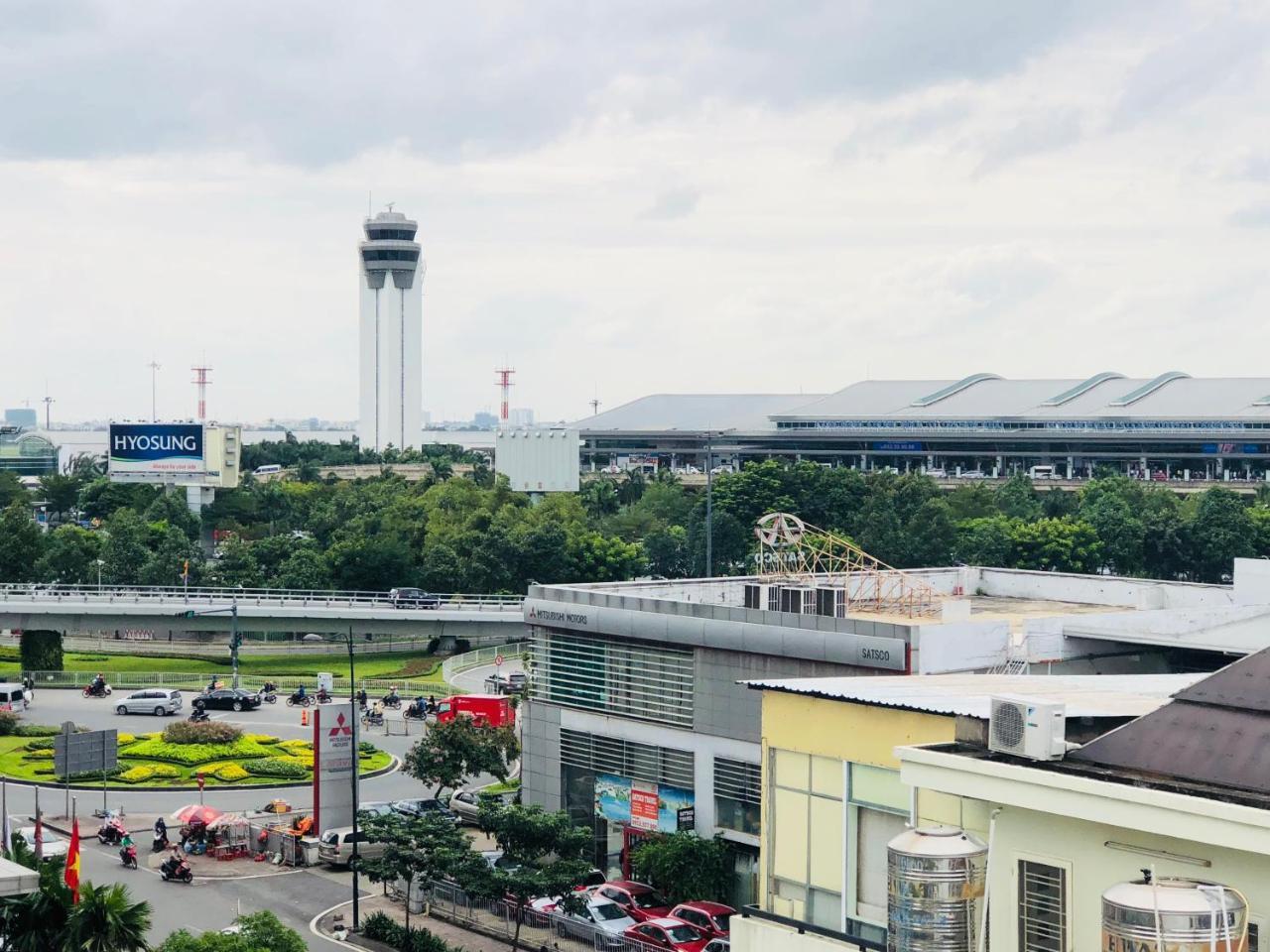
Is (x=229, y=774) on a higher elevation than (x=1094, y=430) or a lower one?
lower

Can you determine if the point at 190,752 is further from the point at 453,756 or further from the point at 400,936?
the point at 400,936


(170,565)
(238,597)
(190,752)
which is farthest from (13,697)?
(170,565)

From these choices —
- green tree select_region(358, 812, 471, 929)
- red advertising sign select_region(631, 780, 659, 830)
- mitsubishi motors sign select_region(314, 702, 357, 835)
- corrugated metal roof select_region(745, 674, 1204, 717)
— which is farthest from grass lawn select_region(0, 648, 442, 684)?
corrugated metal roof select_region(745, 674, 1204, 717)

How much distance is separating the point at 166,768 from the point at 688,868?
26.0m

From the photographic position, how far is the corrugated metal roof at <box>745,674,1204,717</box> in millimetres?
18094

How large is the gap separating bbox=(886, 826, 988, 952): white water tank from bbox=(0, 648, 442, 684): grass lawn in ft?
237

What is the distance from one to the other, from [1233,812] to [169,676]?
249 feet

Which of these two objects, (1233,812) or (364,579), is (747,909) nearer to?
(1233,812)

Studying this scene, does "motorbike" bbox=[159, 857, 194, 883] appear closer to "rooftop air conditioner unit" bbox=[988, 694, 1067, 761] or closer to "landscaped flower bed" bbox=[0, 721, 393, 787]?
"landscaped flower bed" bbox=[0, 721, 393, 787]

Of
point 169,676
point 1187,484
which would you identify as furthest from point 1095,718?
point 1187,484

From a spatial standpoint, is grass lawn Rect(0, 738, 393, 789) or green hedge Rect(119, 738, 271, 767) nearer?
grass lawn Rect(0, 738, 393, 789)

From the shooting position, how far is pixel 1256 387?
181 m

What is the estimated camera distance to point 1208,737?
594 inches

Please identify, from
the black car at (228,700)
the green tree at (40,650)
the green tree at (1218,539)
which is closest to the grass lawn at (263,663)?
the green tree at (40,650)
